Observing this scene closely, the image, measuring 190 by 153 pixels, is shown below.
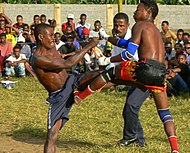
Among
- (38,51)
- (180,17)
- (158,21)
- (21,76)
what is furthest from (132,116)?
(180,17)

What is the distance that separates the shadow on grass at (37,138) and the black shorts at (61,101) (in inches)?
58.6

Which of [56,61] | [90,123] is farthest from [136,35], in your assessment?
[90,123]

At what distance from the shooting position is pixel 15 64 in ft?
55.6

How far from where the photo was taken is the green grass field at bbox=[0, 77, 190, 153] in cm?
888

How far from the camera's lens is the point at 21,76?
55.8ft

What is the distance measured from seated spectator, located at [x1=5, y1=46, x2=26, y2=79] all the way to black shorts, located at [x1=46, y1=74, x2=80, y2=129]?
376 inches

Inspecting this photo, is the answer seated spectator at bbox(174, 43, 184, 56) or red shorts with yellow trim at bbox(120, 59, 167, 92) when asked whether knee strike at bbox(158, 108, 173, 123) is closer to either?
red shorts with yellow trim at bbox(120, 59, 167, 92)

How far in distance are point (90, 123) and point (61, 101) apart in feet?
10.9

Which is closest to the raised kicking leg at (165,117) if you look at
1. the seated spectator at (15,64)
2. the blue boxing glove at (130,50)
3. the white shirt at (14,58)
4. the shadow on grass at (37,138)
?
the blue boxing glove at (130,50)

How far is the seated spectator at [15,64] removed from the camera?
55.6ft

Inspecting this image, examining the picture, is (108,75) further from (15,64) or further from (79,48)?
(15,64)

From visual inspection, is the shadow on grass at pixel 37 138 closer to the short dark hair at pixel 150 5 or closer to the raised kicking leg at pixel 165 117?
the raised kicking leg at pixel 165 117

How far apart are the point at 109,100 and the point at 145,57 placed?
5807 millimetres

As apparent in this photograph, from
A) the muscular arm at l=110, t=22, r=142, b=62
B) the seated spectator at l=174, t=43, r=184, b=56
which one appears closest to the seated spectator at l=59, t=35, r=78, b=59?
the seated spectator at l=174, t=43, r=184, b=56
